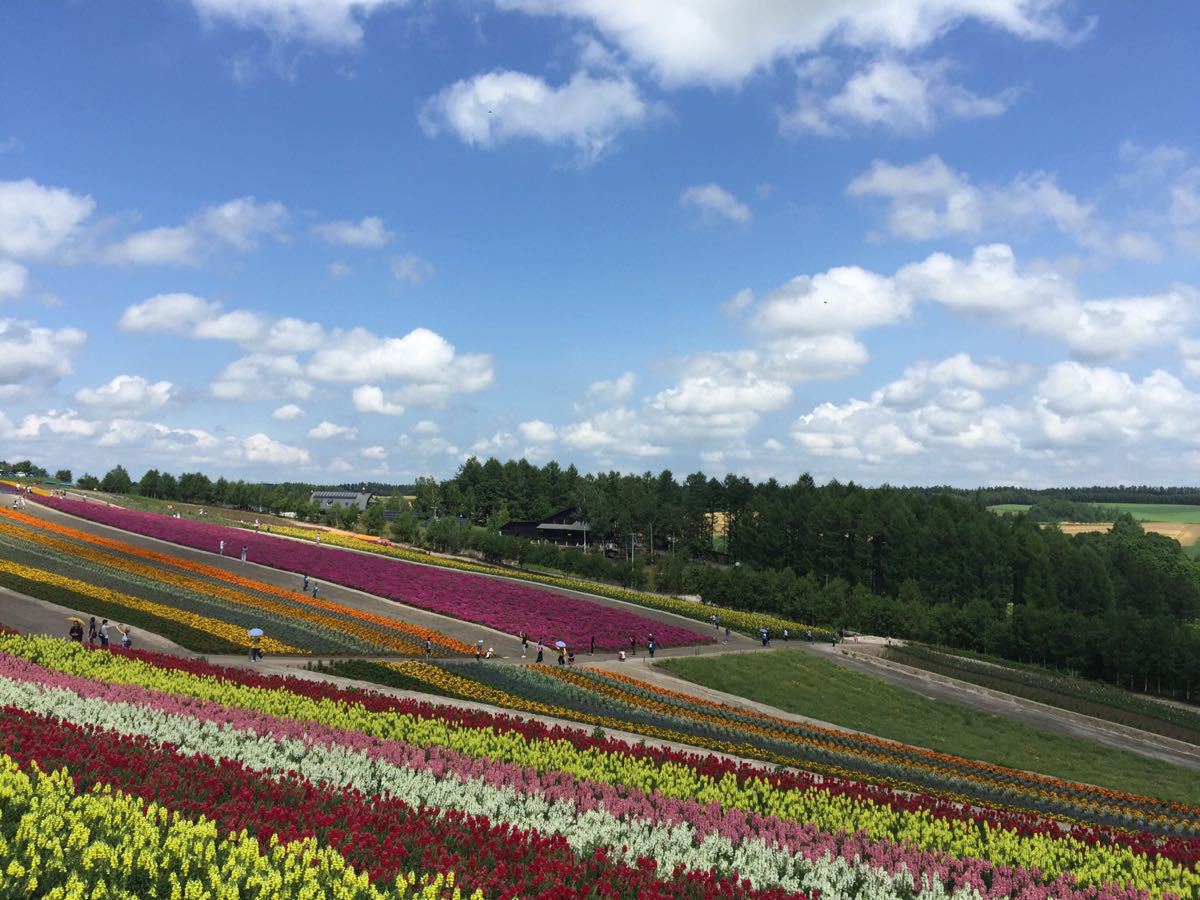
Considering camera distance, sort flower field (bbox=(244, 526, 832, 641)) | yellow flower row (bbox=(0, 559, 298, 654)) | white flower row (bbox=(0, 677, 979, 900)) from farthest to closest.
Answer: flower field (bbox=(244, 526, 832, 641))
yellow flower row (bbox=(0, 559, 298, 654))
white flower row (bbox=(0, 677, 979, 900))

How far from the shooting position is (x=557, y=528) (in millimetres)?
128500

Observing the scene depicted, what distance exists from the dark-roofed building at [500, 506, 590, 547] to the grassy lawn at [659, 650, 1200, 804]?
81.5 m

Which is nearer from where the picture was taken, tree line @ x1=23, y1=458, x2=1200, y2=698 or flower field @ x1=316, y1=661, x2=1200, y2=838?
flower field @ x1=316, y1=661, x2=1200, y2=838

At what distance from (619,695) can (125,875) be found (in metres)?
24.2

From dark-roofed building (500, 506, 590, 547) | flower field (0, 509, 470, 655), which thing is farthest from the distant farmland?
flower field (0, 509, 470, 655)

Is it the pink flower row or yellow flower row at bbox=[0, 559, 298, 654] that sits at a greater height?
the pink flower row

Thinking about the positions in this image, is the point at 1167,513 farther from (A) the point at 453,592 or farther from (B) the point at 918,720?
(A) the point at 453,592

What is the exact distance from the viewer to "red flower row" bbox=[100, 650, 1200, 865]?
47.1ft

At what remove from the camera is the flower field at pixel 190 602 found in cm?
3494

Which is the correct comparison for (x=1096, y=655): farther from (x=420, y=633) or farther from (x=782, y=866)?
(x=782, y=866)

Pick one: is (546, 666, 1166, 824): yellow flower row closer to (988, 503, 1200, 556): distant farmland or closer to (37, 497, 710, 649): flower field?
(37, 497, 710, 649): flower field

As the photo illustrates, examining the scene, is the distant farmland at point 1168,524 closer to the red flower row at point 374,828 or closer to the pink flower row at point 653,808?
the pink flower row at point 653,808

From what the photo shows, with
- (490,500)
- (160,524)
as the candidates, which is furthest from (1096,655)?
(490,500)

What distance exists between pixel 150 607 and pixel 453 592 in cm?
2010
